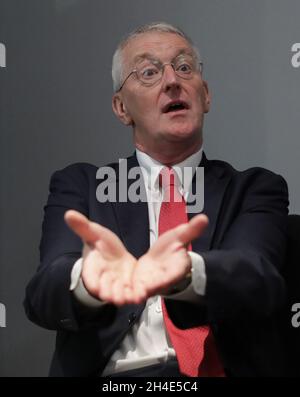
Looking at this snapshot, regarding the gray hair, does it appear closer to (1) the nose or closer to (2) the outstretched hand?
(1) the nose

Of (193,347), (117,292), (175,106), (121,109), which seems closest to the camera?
(117,292)

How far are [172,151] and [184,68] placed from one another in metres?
0.17

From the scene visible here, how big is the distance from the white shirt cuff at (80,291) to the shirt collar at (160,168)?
12.1 inches

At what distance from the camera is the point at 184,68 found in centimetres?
155

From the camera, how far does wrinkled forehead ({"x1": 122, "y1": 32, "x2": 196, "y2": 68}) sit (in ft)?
5.05

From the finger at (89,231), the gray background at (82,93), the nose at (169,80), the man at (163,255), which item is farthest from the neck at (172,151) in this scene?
the finger at (89,231)

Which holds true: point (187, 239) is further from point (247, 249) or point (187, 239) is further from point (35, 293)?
point (35, 293)

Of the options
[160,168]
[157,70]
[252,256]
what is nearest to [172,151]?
[160,168]

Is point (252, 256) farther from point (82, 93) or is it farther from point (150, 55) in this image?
point (82, 93)

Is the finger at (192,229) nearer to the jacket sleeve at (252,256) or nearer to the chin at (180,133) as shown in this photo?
the jacket sleeve at (252,256)

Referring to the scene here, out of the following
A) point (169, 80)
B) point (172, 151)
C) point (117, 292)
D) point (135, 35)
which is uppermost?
point (135, 35)

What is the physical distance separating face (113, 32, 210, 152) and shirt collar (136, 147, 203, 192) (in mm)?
29

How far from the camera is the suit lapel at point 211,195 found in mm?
1374

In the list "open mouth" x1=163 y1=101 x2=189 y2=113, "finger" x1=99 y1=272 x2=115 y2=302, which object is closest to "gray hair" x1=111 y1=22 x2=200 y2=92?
"open mouth" x1=163 y1=101 x2=189 y2=113
